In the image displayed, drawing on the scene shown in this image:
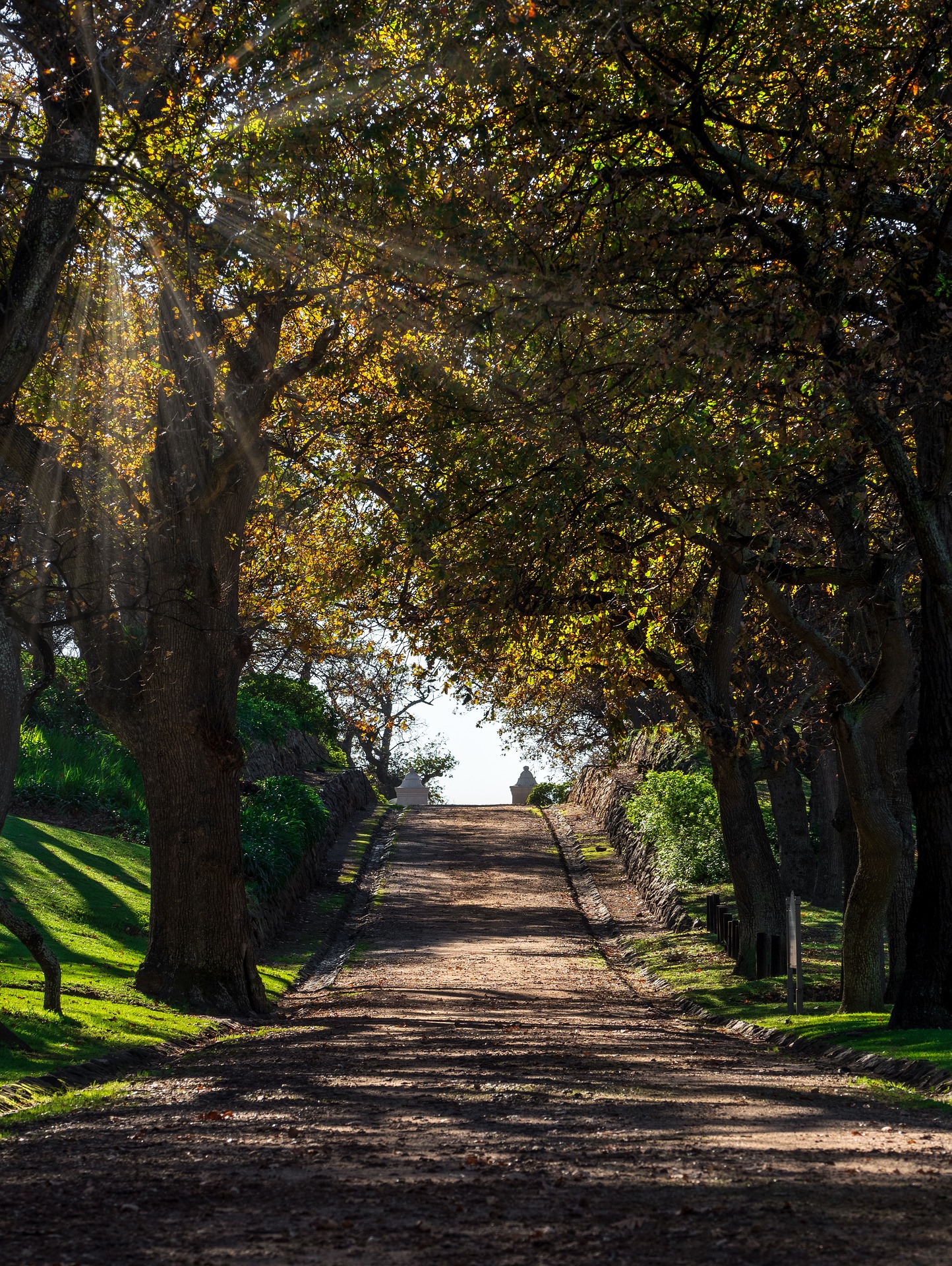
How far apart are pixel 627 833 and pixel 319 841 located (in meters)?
7.45

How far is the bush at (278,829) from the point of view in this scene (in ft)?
70.6

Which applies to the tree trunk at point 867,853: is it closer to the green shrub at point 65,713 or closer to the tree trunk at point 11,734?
the tree trunk at point 11,734

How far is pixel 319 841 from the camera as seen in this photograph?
27.9m

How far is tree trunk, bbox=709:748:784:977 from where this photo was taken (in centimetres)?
1775

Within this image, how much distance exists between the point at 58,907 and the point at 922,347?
12.6 metres

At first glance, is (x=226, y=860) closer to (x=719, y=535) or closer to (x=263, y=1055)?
(x=263, y=1055)

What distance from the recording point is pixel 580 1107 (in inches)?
311

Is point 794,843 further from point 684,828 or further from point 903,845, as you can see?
point 903,845

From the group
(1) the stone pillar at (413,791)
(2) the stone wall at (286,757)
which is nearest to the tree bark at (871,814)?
(2) the stone wall at (286,757)

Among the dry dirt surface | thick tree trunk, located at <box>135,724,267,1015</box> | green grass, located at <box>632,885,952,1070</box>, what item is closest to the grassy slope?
thick tree trunk, located at <box>135,724,267,1015</box>

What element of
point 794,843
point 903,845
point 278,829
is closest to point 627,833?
point 794,843

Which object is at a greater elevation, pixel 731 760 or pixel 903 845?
pixel 731 760

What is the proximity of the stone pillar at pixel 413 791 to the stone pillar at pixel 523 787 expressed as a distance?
12.3 feet

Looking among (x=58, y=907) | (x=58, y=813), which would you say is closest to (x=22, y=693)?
(x=58, y=907)
